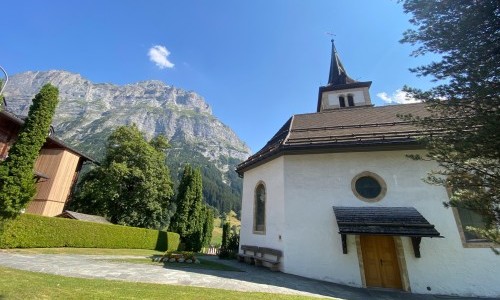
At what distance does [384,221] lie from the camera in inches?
418

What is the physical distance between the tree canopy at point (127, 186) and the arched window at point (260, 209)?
2011 centimetres

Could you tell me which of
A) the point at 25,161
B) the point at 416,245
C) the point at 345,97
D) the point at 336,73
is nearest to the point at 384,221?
the point at 416,245

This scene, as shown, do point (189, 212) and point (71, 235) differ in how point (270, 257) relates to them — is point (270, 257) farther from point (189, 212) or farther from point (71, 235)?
point (189, 212)

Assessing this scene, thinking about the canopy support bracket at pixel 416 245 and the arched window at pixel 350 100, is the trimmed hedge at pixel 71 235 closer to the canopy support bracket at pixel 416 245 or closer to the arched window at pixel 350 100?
the canopy support bracket at pixel 416 245

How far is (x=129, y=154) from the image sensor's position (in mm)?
31781

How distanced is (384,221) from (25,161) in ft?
58.8

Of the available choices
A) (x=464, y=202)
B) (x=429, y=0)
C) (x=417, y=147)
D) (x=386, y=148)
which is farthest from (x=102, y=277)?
(x=417, y=147)

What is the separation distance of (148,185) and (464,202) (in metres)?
30.6

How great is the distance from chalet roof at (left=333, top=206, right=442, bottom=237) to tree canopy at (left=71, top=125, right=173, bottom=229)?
25795 mm

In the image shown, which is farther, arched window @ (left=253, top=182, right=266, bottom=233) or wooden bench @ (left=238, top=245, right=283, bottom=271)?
arched window @ (left=253, top=182, right=266, bottom=233)

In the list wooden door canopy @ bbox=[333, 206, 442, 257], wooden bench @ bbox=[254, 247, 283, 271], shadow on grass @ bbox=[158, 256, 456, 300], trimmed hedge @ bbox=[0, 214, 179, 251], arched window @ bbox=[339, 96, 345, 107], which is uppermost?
arched window @ bbox=[339, 96, 345, 107]

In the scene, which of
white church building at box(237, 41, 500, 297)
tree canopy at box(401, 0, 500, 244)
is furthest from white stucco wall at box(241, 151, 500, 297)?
tree canopy at box(401, 0, 500, 244)

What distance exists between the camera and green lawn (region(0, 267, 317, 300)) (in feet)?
17.3

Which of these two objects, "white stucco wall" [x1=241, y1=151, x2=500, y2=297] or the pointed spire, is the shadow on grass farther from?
the pointed spire
